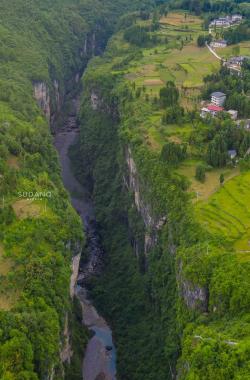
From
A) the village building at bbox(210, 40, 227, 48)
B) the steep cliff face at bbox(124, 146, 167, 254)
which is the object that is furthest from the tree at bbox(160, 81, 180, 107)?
the village building at bbox(210, 40, 227, 48)

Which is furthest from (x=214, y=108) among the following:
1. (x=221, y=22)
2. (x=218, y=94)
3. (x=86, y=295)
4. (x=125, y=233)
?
(x=221, y=22)

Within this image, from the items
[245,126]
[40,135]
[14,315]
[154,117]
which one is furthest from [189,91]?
[14,315]

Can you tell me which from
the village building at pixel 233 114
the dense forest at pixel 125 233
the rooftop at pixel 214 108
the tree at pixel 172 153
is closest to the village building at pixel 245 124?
the dense forest at pixel 125 233

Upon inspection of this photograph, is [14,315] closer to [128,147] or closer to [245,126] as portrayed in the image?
[128,147]

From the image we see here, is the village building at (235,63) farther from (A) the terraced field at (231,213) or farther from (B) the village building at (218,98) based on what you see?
(A) the terraced field at (231,213)

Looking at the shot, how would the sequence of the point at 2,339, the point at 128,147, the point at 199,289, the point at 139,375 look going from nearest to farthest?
the point at 2,339 < the point at 199,289 < the point at 139,375 < the point at 128,147

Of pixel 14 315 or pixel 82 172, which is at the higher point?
pixel 14 315

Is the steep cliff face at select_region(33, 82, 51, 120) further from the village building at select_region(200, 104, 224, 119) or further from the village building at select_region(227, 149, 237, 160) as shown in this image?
the village building at select_region(227, 149, 237, 160)
